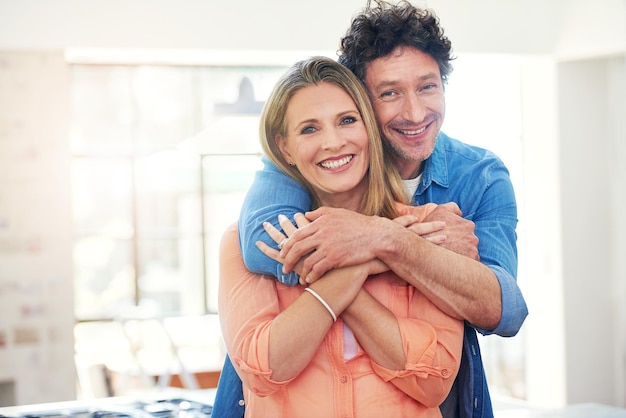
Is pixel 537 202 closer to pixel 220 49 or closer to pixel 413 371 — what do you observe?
pixel 220 49

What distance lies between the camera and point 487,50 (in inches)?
169

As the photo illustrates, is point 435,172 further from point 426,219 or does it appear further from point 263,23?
point 263,23

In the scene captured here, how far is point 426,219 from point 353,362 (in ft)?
0.74

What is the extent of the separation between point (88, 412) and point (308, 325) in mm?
1429

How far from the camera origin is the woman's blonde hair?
1.13 metres

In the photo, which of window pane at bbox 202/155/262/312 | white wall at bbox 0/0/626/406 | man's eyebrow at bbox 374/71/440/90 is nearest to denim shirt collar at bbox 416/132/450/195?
man's eyebrow at bbox 374/71/440/90

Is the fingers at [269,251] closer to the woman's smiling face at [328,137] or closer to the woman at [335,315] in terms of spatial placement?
the woman at [335,315]

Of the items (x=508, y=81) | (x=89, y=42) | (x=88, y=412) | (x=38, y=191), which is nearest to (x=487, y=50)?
(x=508, y=81)

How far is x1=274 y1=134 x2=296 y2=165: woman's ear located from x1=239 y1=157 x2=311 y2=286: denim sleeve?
0.02m

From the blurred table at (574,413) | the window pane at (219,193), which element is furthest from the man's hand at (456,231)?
the window pane at (219,193)

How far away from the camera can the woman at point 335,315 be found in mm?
1087

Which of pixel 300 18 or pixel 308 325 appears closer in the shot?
pixel 308 325

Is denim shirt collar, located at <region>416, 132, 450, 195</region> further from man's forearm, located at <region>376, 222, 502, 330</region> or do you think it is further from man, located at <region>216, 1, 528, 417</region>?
man's forearm, located at <region>376, 222, 502, 330</region>

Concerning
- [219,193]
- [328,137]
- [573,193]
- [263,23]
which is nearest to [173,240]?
[219,193]
